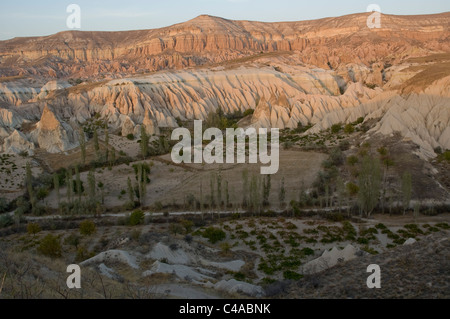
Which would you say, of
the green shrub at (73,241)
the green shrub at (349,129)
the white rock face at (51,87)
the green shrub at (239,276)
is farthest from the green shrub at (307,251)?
the white rock face at (51,87)

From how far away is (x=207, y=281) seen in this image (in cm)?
1312

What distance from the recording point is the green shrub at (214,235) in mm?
20062

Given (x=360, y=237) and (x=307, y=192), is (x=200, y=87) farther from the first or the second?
(x=360, y=237)

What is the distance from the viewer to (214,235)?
2019 cm

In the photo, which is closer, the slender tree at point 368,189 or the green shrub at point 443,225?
the green shrub at point 443,225

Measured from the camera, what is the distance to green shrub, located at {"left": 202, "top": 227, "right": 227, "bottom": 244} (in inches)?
790

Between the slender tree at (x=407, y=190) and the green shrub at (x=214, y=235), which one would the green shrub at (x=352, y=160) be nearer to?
the slender tree at (x=407, y=190)

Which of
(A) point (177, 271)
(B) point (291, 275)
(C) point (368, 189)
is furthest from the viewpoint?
(C) point (368, 189)

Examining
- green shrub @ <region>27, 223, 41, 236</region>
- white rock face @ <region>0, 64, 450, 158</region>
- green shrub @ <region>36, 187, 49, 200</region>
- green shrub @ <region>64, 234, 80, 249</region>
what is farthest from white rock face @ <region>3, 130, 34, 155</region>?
green shrub @ <region>64, 234, 80, 249</region>

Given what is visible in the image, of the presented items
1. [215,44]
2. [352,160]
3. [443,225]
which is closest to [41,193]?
[352,160]

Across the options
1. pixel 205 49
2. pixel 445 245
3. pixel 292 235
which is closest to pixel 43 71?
pixel 205 49

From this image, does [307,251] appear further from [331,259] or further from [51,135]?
[51,135]

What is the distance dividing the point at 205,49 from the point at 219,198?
111 meters

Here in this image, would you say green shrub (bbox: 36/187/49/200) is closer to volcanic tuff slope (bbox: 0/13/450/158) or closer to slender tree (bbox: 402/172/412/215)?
volcanic tuff slope (bbox: 0/13/450/158)
